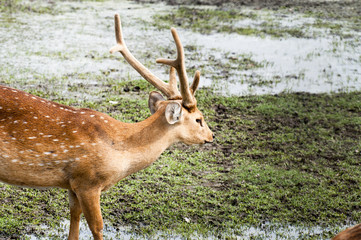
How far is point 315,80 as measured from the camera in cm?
870

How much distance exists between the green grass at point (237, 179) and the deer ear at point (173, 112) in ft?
3.52

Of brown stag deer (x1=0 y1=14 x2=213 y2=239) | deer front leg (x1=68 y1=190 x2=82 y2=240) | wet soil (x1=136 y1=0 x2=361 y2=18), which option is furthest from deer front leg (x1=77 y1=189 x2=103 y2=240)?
wet soil (x1=136 y1=0 x2=361 y2=18)

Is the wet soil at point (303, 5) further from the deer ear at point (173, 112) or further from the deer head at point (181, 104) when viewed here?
the deer ear at point (173, 112)

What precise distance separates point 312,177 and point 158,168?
160cm

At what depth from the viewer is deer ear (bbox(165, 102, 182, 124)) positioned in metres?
4.12

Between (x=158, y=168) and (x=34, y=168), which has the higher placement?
(x=34, y=168)

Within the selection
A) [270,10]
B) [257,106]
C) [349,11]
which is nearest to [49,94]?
[257,106]

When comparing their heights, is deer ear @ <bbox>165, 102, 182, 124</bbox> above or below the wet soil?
above

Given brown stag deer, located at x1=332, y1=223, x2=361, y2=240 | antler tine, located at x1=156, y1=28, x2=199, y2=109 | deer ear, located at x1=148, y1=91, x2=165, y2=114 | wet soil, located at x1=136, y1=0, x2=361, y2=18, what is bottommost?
wet soil, located at x1=136, y1=0, x2=361, y2=18

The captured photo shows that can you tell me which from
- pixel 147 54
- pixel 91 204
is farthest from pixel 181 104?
pixel 147 54

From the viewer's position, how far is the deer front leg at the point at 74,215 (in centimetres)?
429

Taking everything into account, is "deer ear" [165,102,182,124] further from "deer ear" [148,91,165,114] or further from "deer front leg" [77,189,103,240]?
"deer front leg" [77,189,103,240]

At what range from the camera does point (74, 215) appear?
4312 mm

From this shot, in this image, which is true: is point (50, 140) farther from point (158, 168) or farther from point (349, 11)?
point (349, 11)
